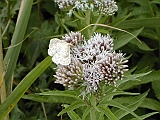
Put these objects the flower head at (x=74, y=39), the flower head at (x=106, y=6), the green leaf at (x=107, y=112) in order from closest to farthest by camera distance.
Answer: the green leaf at (x=107, y=112) → the flower head at (x=74, y=39) → the flower head at (x=106, y=6)

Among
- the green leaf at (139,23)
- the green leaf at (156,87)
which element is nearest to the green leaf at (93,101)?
the green leaf at (156,87)

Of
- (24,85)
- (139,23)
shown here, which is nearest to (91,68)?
(24,85)

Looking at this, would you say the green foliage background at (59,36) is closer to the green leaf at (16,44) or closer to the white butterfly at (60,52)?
the green leaf at (16,44)

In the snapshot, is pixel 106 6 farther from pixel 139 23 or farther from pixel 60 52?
pixel 60 52

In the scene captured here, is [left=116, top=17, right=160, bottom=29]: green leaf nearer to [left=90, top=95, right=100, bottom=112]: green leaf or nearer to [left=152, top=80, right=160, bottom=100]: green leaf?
[left=152, top=80, right=160, bottom=100]: green leaf

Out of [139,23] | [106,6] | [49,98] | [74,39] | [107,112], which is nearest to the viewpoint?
[107,112]
